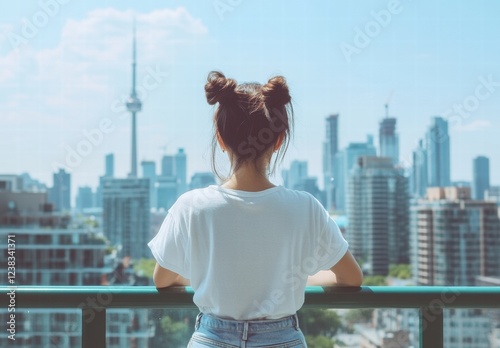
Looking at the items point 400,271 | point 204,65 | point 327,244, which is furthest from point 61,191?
point 327,244

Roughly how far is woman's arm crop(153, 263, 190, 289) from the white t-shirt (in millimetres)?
140

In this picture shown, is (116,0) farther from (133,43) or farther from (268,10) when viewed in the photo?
(268,10)

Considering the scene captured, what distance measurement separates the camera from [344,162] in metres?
32.7

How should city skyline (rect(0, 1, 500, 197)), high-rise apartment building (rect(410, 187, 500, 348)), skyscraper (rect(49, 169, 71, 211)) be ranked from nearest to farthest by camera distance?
high-rise apartment building (rect(410, 187, 500, 348)) < skyscraper (rect(49, 169, 71, 211)) < city skyline (rect(0, 1, 500, 197))

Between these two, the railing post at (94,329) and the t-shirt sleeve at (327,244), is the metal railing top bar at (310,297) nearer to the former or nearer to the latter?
the railing post at (94,329)

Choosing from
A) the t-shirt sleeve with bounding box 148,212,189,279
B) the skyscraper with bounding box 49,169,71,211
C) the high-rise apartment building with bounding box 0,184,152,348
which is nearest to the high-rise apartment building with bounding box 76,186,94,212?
the skyscraper with bounding box 49,169,71,211

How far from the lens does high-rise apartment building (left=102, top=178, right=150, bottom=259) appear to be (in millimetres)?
28906

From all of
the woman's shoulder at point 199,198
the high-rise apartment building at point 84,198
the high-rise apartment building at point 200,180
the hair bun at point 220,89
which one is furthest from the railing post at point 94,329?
the high-rise apartment building at point 84,198

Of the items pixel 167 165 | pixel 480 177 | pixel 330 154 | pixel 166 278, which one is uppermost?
pixel 330 154

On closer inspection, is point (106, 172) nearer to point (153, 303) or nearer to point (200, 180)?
point (200, 180)

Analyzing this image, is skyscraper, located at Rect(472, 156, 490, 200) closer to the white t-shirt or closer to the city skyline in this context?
the city skyline

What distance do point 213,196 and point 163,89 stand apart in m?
35.0

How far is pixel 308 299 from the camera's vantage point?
48.8 inches

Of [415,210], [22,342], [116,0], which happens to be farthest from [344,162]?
[22,342]
